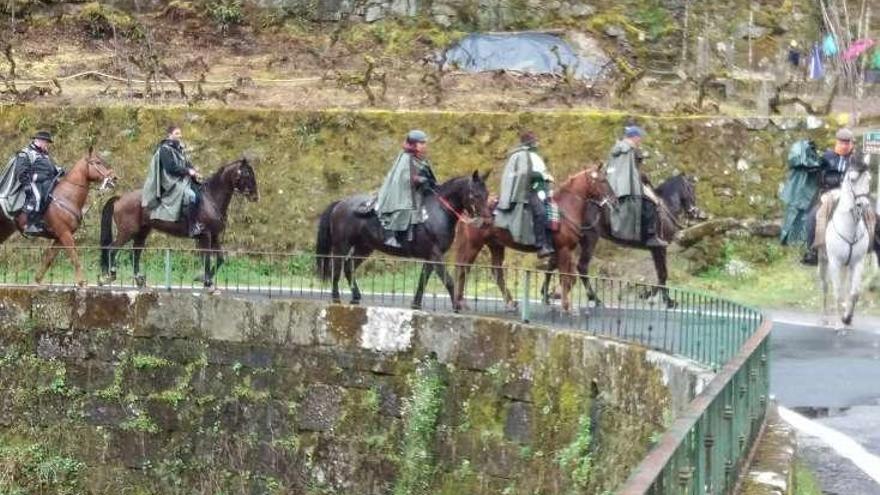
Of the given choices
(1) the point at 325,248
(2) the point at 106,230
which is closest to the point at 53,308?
(2) the point at 106,230

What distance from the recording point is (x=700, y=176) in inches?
957

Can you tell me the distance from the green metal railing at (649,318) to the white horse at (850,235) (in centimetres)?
311

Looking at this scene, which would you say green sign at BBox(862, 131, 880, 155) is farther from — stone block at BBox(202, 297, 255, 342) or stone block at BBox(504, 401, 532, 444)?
stone block at BBox(202, 297, 255, 342)

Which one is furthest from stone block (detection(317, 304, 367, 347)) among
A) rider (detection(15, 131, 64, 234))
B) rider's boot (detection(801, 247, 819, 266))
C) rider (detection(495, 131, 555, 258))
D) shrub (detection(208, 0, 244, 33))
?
shrub (detection(208, 0, 244, 33))

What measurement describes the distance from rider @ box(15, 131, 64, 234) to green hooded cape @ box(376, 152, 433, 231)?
4920 millimetres

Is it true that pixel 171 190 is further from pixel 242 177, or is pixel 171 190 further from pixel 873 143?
pixel 873 143

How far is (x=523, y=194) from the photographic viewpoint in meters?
17.0

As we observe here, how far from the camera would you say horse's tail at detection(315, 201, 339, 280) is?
17.3 metres

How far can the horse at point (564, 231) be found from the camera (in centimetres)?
1736

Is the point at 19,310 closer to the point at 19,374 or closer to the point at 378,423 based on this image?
the point at 19,374

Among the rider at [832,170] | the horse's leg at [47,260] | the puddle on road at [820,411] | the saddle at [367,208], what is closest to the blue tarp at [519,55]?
the rider at [832,170]

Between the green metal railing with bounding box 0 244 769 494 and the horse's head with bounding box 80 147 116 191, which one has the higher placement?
the horse's head with bounding box 80 147 116 191

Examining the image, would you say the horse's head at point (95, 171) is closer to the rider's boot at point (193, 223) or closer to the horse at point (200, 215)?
the horse at point (200, 215)

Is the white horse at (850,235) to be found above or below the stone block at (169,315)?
above
